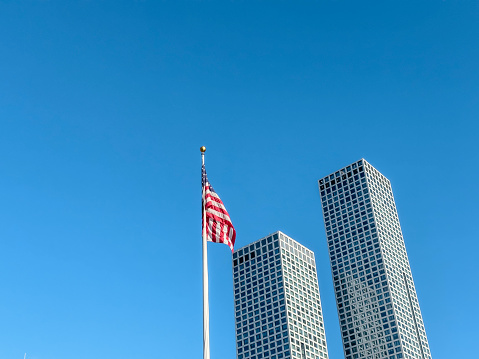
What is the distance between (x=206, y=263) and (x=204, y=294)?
7.37 ft

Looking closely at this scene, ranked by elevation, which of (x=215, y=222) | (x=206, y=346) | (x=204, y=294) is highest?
(x=215, y=222)

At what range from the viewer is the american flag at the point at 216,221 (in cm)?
4412

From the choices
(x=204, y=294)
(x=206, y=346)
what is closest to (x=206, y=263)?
(x=204, y=294)

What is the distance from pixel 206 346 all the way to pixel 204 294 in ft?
10.8

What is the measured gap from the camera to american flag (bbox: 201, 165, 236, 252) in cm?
4412

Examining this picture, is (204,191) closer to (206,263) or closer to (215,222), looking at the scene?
(215,222)

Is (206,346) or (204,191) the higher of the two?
(204,191)

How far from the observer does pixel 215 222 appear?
4441 cm

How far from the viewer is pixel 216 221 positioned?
146 feet

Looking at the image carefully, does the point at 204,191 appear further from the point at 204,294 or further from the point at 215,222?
the point at 204,294

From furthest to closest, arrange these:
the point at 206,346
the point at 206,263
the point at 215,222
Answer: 1. the point at 215,222
2. the point at 206,263
3. the point at 206,346

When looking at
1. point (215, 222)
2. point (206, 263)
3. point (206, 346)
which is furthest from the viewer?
point (215, 222)

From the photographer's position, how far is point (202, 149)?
4691cm

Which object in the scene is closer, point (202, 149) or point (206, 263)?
point (206, 263)
